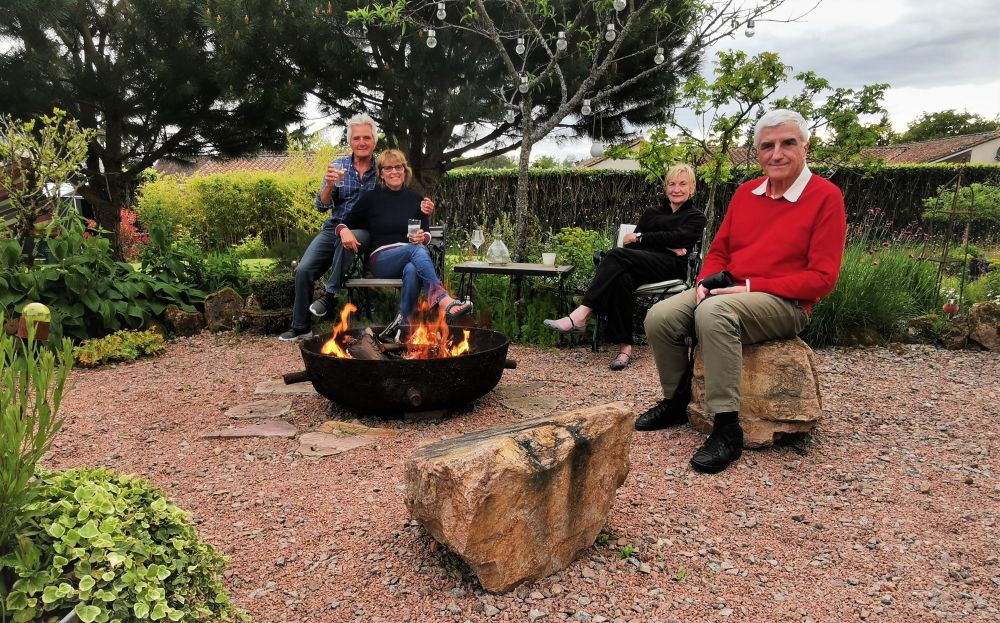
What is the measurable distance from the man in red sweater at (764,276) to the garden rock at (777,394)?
0.10 m

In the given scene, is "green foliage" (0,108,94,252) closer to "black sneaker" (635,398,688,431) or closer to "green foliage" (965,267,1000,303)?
"black sneaker" (635,398,688,431)

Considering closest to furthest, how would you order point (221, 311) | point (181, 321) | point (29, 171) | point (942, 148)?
point (29, 171)
point (181, 321)
point (221, 311)
point (942, 148)

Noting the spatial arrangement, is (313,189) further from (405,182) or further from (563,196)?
(405,182)

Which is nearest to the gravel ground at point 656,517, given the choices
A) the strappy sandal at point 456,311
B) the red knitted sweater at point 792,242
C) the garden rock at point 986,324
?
the red knitted sweater at point 792,242

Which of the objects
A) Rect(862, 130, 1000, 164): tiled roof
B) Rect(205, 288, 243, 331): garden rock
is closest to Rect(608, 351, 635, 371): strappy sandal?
Rect(205, 288, 243, 331): garden rock

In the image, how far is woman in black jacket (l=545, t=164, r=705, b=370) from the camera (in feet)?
13.9

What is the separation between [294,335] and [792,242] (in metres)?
3.66

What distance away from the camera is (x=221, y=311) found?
5219mm

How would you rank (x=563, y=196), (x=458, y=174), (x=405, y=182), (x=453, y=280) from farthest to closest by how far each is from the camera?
(x=458, y=174), (x=563, y=196), (x=453, y=280), (x=405, y=182)

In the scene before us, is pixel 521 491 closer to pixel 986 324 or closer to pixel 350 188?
pixel 350 188

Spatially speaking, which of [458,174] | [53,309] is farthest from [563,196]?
[53,309]

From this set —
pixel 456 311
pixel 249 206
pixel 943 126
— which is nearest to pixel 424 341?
pixel 456 311

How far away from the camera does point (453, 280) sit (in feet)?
18.8

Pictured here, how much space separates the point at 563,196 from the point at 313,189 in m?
4.68
